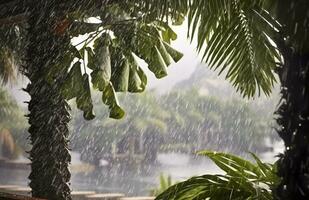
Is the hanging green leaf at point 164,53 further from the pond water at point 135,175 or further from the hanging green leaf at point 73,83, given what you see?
the pond water at point 135,175

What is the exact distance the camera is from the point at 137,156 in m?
53.9

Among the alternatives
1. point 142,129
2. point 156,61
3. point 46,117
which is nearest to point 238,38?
point 156,61

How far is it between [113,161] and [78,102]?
5445cm

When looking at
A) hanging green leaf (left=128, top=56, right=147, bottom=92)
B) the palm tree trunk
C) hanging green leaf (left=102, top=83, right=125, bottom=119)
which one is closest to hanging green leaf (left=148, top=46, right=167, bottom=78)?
hanging green leaf (left=128, top=56, right=147, bottom=92)

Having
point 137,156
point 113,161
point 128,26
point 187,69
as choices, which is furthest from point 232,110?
point 128,26

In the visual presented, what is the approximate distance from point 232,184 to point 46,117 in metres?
2.39

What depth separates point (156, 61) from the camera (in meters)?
5.23

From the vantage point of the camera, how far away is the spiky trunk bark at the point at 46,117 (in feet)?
16.0

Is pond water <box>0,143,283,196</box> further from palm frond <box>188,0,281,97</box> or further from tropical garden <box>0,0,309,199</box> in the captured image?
palm frond <box>188,0,281,97</box>

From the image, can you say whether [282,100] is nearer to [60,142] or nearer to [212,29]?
[212,29]

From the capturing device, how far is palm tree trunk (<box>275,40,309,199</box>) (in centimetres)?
247

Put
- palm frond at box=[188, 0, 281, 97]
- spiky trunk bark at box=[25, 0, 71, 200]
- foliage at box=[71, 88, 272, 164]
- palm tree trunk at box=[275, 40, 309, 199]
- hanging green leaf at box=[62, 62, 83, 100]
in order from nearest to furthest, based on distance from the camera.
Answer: palm tree trunk at box=[275, 40, 309, 199], palm frond at box=[188, 0, 281, 97], hanging green leaf at box=[62, 62, 83, 100], spiky trunk bark at box=[25, 0, 71, 200], foliage at box=[71, 88, 272, 164]

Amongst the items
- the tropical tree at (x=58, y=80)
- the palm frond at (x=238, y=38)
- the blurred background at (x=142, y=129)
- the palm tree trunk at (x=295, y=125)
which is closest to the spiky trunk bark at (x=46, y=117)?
the tropical tree at (x=58, y=80)

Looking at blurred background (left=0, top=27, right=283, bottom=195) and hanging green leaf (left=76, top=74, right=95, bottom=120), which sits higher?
hanging green leaf (left=76, top=74, right=95, bottom=120)
